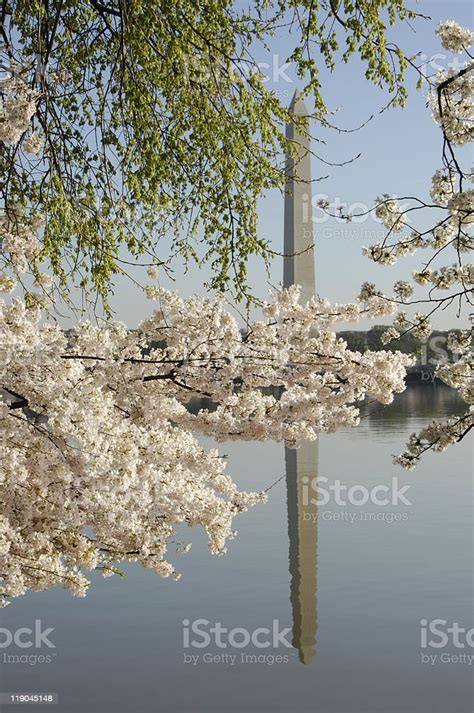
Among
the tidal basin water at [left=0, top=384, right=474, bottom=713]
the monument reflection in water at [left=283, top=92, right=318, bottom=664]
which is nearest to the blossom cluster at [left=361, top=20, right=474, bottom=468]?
the monument reflection in water at [left=283, top=92, right=318, bottom=664]

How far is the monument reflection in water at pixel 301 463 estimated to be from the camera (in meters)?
9.83

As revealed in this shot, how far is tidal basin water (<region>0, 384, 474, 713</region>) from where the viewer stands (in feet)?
29.9

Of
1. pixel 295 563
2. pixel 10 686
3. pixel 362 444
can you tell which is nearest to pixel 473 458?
pixel 362 444

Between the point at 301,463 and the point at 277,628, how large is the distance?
1596cm

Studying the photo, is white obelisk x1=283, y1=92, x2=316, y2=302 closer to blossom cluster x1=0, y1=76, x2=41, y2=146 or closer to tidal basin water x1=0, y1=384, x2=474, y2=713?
tidal basin water x1=0, y1=384, x2=474, y2=713

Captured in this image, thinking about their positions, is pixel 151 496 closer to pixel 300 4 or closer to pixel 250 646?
pixel 300 4

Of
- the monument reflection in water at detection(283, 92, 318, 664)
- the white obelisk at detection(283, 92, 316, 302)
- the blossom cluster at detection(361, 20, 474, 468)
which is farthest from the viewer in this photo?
the white obelisk at detection(283, 92, 316, 302)

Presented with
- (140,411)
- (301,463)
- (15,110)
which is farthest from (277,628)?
(301,463)

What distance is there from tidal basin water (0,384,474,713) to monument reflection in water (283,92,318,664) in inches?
2.0

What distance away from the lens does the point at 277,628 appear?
1159 centimetres

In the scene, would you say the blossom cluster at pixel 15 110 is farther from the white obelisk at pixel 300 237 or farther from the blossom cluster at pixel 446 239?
the white obelisk at pixel 300 237

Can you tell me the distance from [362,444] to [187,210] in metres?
23.1

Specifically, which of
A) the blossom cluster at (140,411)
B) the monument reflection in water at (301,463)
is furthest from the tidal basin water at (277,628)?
the blossom cluster at (140,411)

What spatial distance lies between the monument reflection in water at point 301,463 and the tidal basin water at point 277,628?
5 centimetres
